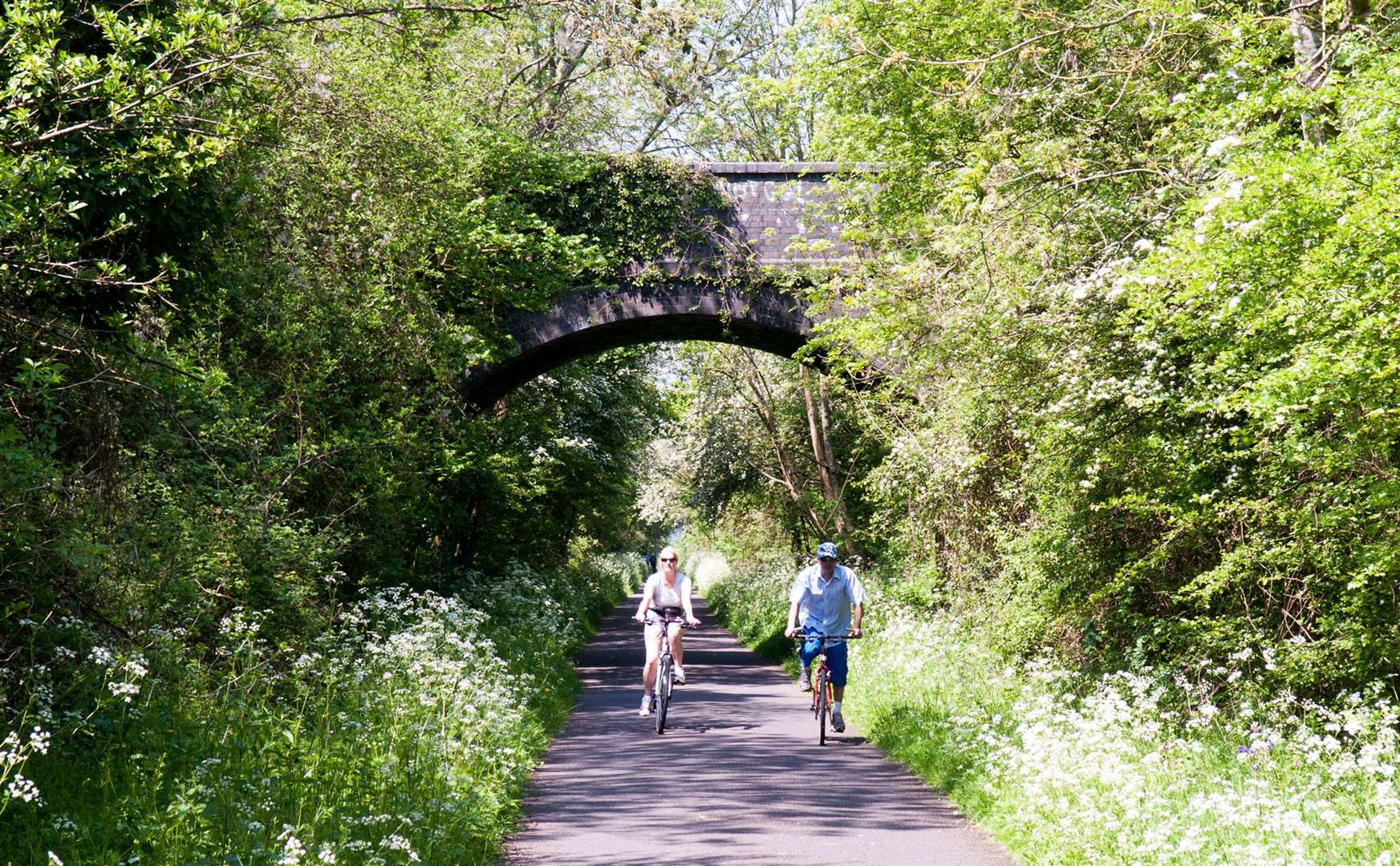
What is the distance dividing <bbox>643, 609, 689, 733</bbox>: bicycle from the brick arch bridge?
25.7 feet

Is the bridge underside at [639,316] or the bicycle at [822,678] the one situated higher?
the bridge underside at [639,316]

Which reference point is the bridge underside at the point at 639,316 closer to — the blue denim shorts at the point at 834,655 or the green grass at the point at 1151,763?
the green grass at the point at 1151,763

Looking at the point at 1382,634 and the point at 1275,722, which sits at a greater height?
the point at 1382,634

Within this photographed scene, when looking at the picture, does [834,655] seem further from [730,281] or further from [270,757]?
[730,281]

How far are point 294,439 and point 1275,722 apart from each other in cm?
886

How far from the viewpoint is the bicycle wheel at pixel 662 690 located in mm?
11562

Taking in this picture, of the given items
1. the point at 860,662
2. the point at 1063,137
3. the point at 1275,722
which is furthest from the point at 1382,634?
the point at 860,662

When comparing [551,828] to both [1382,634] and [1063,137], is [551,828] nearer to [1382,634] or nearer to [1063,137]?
[1382,634]

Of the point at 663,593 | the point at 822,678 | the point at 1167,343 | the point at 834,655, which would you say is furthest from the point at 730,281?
the point at 1167,343

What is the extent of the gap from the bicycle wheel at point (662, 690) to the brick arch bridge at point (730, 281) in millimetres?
8058

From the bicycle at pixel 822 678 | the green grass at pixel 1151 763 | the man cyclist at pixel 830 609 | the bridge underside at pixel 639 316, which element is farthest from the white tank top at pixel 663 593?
the bridge underside at pixel 639 316

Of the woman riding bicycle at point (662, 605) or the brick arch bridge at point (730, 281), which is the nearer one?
the woman riding bicycle at point (662, 605)

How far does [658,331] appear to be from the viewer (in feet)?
67.3

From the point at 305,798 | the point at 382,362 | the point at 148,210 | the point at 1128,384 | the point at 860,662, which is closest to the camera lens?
the point at 305,798
